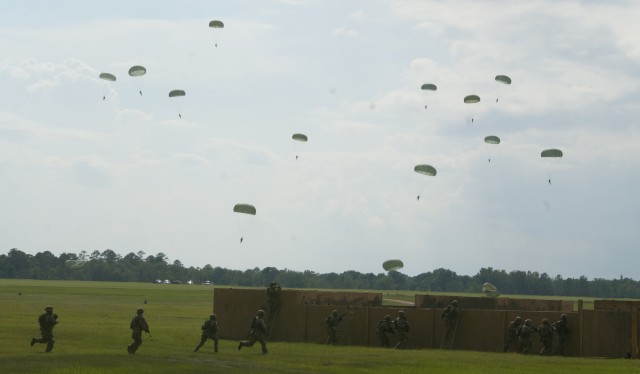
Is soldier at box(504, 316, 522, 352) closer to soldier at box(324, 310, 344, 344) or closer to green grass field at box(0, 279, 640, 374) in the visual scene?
green grass field at box(0, 279, 640, 374)

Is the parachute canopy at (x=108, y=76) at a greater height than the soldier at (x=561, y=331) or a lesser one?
greater

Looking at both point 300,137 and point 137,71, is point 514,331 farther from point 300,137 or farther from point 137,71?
point 137,71

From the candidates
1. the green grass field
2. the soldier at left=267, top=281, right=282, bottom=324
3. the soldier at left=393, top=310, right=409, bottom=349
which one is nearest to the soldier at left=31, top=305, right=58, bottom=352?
the green grass field

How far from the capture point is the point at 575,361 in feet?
122

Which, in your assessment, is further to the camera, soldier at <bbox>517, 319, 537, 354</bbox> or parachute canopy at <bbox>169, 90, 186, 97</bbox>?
parachute canopy at <bbox>169, 90, 186, 97</bbox>

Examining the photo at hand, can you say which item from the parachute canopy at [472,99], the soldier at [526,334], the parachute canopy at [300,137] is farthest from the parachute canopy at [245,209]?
the soldier at [526,334]

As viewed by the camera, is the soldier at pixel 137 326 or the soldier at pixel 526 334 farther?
the soldier at pixel 526 334

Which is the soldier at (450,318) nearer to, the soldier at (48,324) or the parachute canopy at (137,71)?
the soldier at (48,324)

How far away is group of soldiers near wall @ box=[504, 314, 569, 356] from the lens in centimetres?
4050

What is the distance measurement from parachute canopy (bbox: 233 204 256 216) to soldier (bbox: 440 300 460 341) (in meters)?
17.6

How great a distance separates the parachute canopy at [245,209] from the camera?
195ft

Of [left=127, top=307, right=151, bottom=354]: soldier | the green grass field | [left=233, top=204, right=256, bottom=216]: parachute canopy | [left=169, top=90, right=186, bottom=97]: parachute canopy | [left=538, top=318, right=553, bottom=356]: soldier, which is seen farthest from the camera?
[left=169, top=90, right=186, bottom=97]: parachute canopy

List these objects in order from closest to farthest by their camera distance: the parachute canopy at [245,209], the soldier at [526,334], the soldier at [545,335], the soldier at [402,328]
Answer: the soldier at [545,335]
the soldier at [526,334]
the soldier at [402,328]
the parachute canopy at [245,209]

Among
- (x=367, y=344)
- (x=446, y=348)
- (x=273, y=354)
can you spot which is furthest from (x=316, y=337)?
(x=273, y=354)
